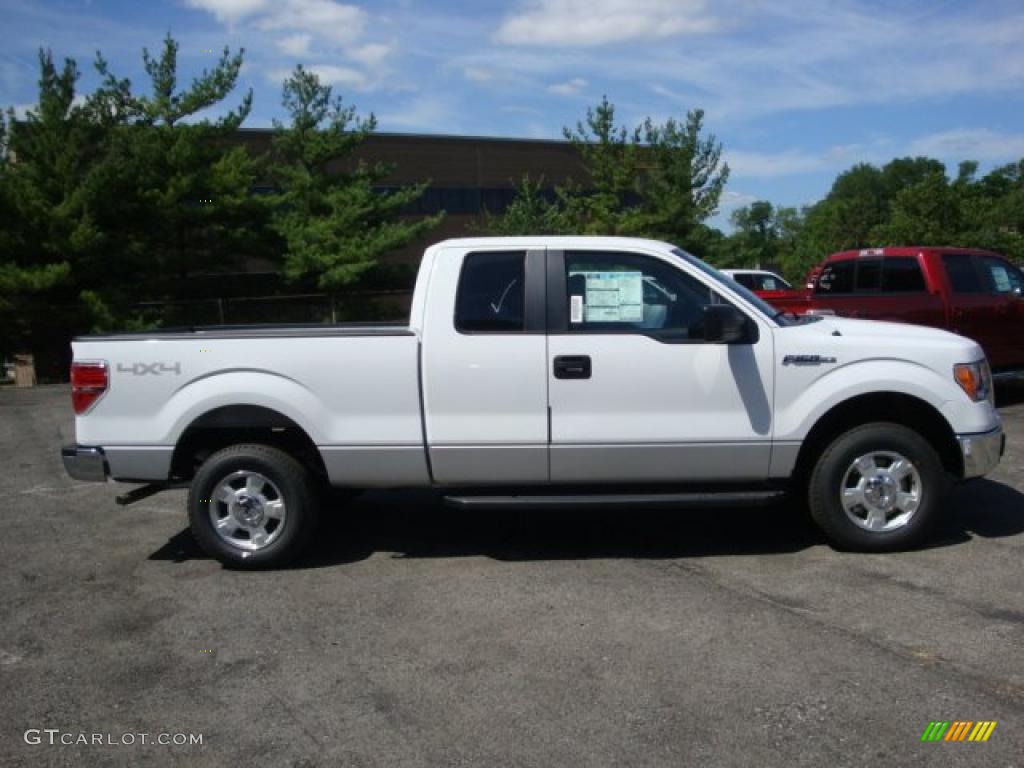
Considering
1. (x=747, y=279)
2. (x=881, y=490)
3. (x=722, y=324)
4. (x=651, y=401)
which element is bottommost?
(x=881, y=490)

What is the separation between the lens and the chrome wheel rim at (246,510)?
5629 mm

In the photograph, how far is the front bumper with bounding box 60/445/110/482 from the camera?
5645 mm

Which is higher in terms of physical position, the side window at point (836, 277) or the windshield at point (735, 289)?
the side window at point (836, 277)

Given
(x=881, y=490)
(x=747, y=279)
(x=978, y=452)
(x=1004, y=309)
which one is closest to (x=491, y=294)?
(x=881, y=490)

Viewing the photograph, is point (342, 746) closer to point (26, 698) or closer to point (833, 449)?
point (26, 698)

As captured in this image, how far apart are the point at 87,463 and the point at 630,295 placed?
348 cm

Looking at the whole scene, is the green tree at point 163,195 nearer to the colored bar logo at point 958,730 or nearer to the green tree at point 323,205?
the green tree at point 323,205

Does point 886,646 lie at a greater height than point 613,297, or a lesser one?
lesser

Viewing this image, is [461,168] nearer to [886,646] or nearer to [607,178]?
[607,178]

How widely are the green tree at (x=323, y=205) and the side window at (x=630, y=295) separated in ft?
69.1

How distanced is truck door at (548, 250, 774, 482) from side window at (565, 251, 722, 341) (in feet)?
0.07

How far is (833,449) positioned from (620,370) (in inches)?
54.2

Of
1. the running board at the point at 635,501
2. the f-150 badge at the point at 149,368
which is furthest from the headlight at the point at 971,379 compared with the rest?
the f-150 badge at the point at 149,368

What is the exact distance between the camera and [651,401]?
17.9 ft
